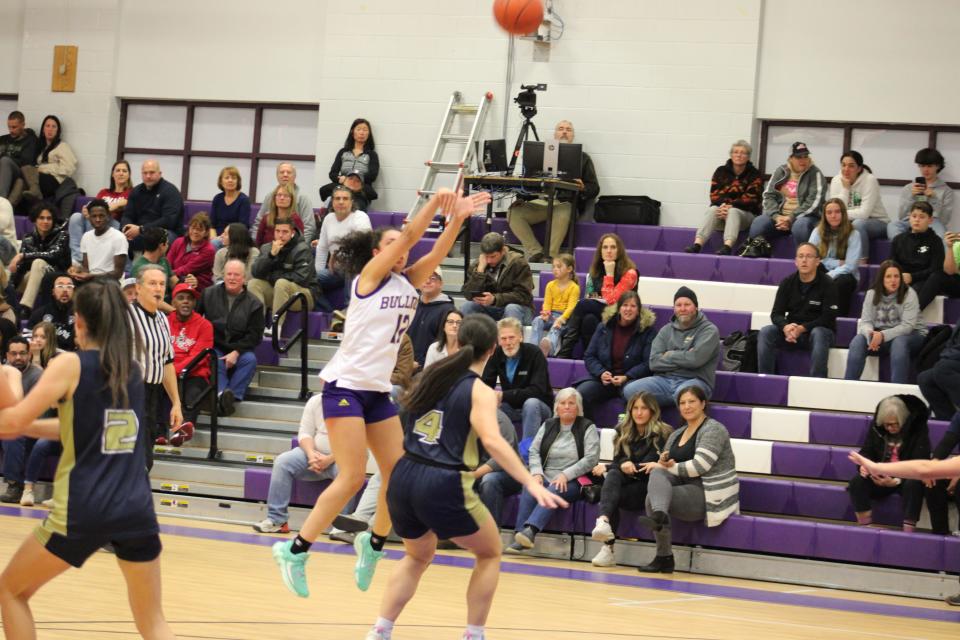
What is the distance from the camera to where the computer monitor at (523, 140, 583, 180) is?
13258 mm

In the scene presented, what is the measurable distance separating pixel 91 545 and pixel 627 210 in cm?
1068

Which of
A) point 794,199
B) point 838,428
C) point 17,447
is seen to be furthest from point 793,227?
point 17,447

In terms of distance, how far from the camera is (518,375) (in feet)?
33.7

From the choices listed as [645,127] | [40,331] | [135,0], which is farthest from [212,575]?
[135,0]

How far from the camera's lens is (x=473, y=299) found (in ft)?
37.6

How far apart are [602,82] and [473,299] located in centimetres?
437

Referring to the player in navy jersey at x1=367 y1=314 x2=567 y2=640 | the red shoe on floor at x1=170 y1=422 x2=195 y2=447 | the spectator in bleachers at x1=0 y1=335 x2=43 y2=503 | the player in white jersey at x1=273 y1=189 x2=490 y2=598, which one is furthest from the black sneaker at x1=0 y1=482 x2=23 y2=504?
the player in navy jersey at x1=367 y1=314 x2=567 y2=640

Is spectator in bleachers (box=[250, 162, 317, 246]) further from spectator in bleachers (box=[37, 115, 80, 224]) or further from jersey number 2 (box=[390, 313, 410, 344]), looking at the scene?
jersey number 2 (box=[390, 313, 410, 344])

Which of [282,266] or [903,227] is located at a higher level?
[903,227]

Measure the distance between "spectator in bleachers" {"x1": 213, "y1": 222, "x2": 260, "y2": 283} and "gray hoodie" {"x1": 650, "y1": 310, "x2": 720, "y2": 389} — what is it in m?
4.43

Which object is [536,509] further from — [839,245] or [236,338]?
[839,245]

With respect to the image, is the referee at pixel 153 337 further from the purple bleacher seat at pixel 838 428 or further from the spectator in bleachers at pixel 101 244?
the purple bleacher seat at pixel 838 428

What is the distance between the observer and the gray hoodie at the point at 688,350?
10203mm

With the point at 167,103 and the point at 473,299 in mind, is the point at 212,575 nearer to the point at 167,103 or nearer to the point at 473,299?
the point at 473,299
